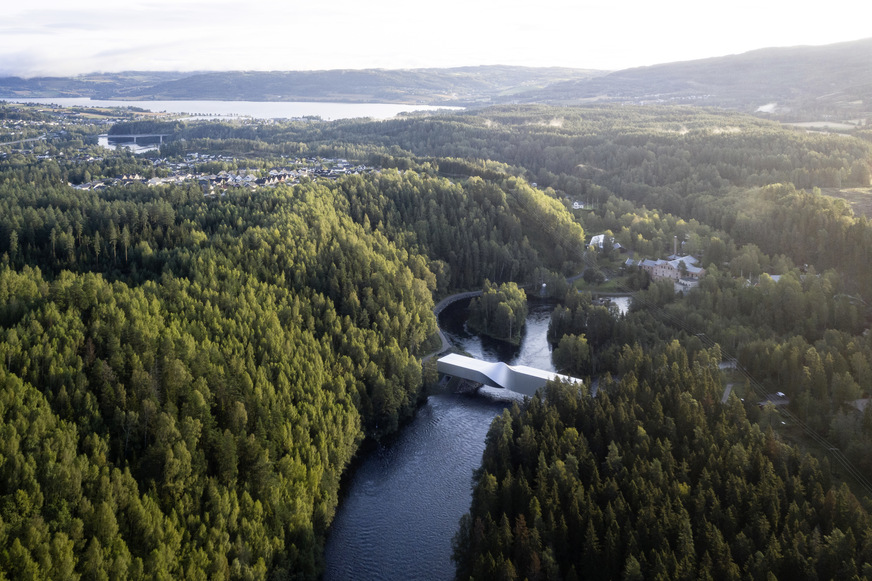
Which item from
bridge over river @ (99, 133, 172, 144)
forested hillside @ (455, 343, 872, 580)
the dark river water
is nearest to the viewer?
forested hillside @ (455, 343, 872, 580)

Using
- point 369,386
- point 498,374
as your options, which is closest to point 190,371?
point 369,386

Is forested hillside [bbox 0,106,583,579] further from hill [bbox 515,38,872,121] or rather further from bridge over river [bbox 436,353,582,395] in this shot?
hill [bbox 515,38,872,121]

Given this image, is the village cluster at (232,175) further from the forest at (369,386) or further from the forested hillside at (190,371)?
the forested hillside at (190,371)

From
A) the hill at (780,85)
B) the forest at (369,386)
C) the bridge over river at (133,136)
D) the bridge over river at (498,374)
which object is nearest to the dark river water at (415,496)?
the bridge over river at (498,374)

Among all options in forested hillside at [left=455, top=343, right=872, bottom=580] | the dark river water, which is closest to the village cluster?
the dark river water

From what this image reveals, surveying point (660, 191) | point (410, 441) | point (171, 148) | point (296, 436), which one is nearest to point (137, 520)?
point (296, 436)

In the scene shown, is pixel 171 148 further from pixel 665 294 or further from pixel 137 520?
pixel 137 520
